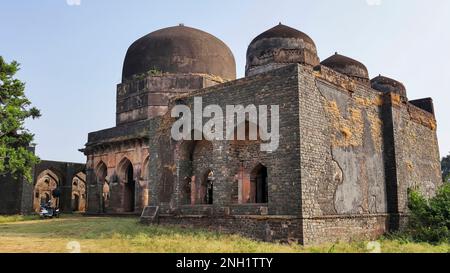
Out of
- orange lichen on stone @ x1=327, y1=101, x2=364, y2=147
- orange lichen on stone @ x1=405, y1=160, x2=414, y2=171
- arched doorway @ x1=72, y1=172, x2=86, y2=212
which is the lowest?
arched doorway @ x1=72, y1=172, x2=86, y2=212

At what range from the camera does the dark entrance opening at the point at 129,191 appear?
829 inches

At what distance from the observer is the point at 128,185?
21.3m

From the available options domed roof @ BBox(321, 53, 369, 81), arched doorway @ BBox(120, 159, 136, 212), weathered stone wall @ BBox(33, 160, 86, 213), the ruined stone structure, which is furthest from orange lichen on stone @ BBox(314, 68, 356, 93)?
weathered stone wall @ BBox(33, 160, 86, 213)

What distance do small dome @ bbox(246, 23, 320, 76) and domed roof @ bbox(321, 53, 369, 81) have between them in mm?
1142

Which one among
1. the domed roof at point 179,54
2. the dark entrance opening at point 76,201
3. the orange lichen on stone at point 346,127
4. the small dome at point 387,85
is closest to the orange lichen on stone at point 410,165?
the orange lichen on stone at point 346,127

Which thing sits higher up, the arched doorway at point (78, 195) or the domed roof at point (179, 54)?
the domed roof at point (179, 54)

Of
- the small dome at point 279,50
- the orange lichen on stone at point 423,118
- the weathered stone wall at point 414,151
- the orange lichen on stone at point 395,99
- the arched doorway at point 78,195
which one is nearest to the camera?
the weathered stone wall at point 414,151

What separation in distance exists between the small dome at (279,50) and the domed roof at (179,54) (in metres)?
4.76

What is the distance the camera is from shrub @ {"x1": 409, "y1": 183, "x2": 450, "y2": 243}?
39.2 feet

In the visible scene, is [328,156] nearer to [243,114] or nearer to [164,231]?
[243,114]

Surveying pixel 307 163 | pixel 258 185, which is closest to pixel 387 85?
pixel 258 185

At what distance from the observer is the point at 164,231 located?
11.8 m

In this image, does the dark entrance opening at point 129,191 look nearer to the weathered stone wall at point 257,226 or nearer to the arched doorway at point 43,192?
the weathered stone wall at point 257,226

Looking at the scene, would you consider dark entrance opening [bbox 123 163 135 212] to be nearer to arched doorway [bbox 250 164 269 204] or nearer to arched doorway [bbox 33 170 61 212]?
arched doorway [bbox 250 164 269 204]
